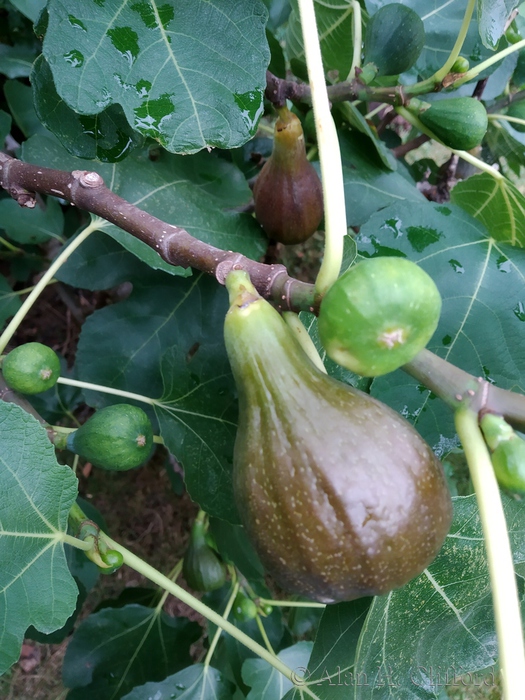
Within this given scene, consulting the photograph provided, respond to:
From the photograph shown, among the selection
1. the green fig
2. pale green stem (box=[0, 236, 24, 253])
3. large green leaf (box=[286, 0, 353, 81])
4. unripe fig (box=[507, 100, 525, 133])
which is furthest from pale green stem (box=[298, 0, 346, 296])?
pale green stem (box=[0, 236, 24, 253])

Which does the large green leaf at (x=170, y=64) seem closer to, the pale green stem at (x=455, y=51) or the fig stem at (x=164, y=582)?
Answer: the pale green stem at (x=455, y=51)

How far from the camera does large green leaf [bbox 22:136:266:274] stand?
115cm

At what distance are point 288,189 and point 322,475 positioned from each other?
29.6 inches

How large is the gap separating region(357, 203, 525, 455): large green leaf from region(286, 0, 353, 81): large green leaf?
0.52 m

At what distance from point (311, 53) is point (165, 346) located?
2.96 feet

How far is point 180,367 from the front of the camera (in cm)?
119

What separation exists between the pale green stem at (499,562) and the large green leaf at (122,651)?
1409mm

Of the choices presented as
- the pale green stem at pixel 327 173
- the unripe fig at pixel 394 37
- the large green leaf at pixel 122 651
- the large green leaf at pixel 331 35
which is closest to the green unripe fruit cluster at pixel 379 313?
the pale green stem at pixel 327 173

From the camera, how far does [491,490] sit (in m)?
0.48

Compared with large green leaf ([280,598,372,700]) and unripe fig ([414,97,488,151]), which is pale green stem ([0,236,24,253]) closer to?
unripe fig ([414,97,488,151])

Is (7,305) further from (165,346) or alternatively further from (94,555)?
(94,555)

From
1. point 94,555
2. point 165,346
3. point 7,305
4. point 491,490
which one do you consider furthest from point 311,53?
point 7,305

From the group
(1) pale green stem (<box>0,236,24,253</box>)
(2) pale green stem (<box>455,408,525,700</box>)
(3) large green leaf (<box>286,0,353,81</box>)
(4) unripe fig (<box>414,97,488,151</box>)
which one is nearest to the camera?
(2) pale green stem (<box>455,408,525,700</box>)

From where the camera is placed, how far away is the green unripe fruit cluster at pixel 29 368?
92 centimetres
